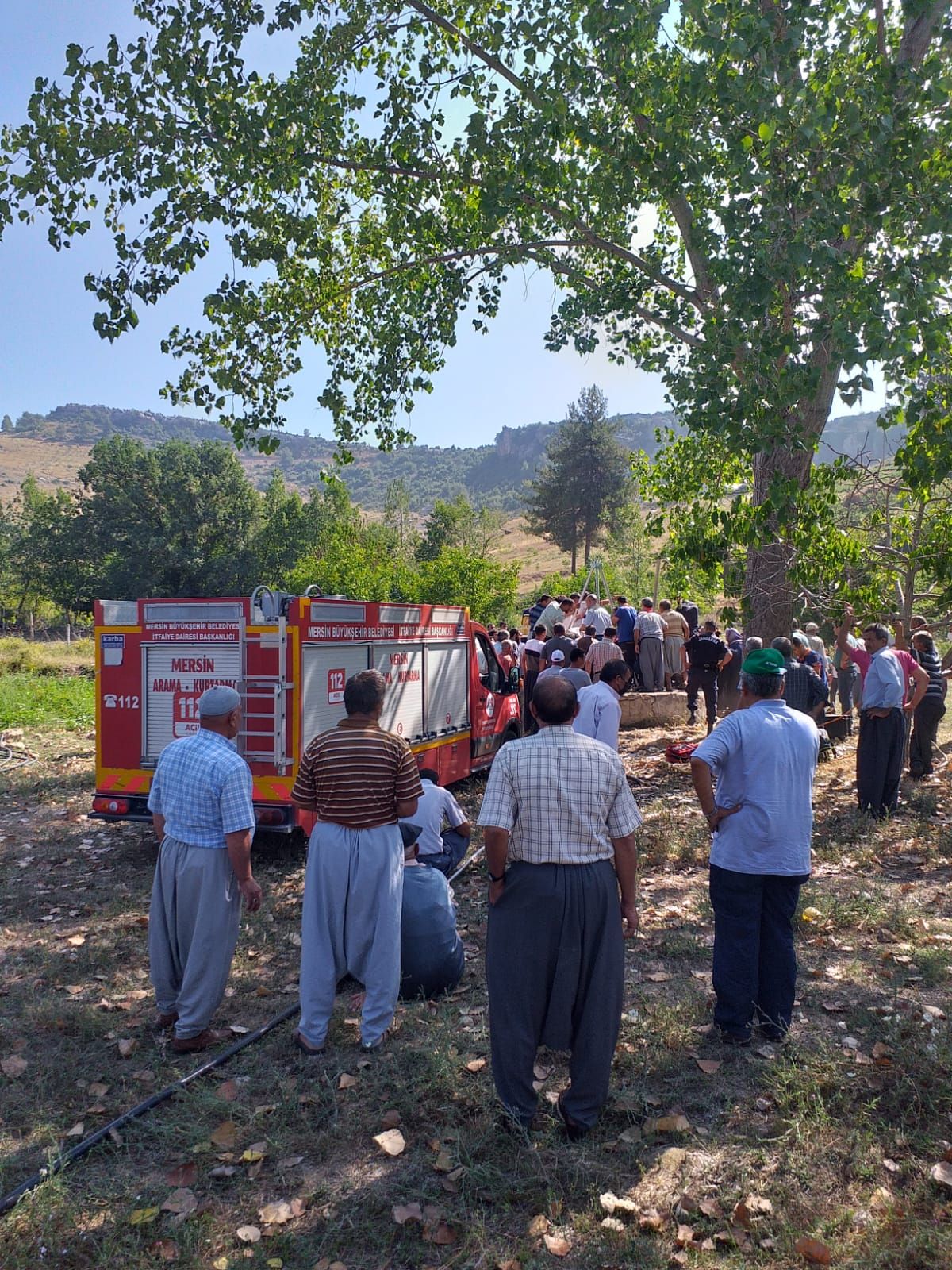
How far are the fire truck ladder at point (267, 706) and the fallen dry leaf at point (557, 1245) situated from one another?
17.3 feet

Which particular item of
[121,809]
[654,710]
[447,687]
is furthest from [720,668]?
[121,809]

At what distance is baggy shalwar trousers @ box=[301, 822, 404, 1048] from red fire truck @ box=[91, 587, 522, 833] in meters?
3.26

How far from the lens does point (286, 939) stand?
7203 mm

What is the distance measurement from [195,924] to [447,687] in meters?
6.40

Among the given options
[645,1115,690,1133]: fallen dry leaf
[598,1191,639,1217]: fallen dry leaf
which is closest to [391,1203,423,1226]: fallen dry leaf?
[598,1191,639,1217]: fallen dry leaf

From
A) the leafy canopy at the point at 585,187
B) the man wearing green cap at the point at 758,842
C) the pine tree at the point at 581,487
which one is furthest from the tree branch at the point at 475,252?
the pine tree at the point at 581,487

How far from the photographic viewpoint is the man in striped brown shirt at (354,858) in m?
5.08

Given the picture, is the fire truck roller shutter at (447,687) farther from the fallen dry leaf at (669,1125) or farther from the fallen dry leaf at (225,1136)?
the fallen dry leaf at (669,1125)

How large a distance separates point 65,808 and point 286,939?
20.4ft

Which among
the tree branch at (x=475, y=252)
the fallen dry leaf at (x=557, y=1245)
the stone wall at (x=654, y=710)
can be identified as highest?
the tree branch at (x=475, y=252)

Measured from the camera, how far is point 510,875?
13.5 ft

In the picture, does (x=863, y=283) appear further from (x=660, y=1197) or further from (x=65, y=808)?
(x=65, y=808)

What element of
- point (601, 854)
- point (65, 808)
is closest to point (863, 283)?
point (601, 854)

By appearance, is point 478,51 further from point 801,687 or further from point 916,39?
point 801,687
